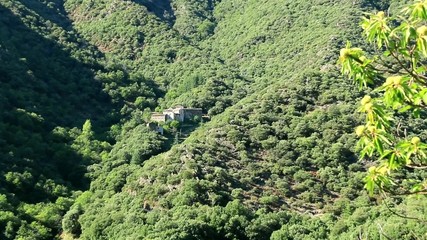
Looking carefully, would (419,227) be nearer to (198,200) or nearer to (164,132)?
(198,200)

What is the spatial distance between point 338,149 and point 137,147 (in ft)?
65.6

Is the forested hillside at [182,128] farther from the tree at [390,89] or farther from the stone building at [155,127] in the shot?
the tree at [390,89]

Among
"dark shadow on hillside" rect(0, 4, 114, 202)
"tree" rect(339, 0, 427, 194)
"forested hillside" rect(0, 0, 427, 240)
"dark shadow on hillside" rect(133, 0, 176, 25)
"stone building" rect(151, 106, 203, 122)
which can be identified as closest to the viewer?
"tree" rect(339, 0, 427, 194)

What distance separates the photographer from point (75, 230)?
118 feet

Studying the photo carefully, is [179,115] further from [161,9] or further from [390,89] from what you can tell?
[390,89]

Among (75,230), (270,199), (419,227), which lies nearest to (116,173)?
(75,230)

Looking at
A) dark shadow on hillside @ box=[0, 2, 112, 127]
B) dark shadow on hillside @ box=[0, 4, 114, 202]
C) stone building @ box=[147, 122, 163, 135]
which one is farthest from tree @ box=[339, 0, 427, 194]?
dark shadow on hillside @ box=[0, 2, 112, 127]

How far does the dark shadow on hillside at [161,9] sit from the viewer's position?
310ft

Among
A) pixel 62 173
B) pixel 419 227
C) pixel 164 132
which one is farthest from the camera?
pixel 164 132

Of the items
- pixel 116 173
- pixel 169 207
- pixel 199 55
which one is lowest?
pixel 169 207

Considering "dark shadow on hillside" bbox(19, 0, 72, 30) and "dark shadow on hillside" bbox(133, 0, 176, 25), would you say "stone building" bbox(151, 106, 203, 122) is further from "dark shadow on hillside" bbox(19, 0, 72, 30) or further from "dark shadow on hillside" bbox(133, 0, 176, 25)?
"dark shadow on hillside" bbox(133, 0, 176, 25)

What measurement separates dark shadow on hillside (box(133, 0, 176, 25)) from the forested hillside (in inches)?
104

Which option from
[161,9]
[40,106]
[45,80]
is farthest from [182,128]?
[161,9]

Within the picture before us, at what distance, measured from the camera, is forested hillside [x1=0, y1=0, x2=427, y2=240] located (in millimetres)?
33188
